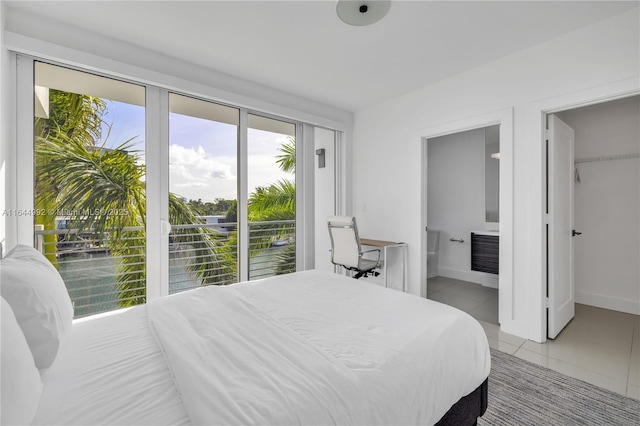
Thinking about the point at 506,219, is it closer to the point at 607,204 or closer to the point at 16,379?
the point at 607,204

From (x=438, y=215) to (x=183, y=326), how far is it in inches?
180

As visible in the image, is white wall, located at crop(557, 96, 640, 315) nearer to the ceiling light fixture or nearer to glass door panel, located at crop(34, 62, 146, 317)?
the ceiling light fixture

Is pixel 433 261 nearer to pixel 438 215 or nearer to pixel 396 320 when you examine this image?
pixel 438 215

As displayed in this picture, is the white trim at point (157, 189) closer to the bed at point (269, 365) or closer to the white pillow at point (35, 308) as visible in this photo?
the bed at point (269, 365)

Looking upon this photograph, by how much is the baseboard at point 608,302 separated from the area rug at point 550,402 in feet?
6.67

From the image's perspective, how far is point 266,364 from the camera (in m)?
1.02

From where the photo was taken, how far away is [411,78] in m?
3.22

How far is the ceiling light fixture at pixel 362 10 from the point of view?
191 centimetres

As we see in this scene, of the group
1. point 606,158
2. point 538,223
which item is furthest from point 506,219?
point 606,158

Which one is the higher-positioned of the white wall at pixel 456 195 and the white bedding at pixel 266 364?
the white wall at pixel 456 195

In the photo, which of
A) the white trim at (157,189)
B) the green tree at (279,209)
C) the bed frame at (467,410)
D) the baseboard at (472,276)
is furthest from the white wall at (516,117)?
the white trim at (157,189)

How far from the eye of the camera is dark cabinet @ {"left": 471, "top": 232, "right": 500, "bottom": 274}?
3.86 meters

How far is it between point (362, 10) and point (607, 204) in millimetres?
3574

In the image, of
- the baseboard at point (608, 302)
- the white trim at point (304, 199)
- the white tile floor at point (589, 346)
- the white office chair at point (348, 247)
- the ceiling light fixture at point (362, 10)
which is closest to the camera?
the ceiling light fixture at point (362, 10)
